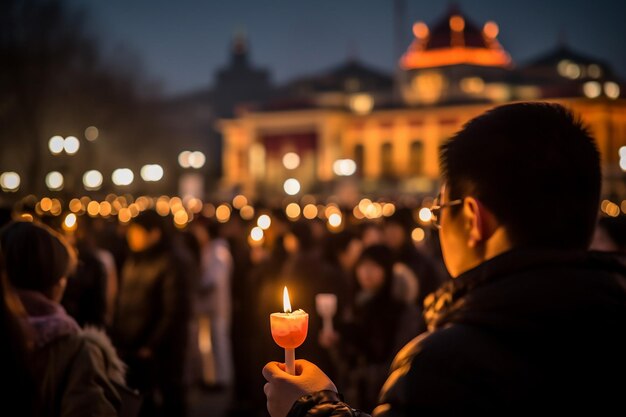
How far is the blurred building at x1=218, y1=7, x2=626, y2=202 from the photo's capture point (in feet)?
222

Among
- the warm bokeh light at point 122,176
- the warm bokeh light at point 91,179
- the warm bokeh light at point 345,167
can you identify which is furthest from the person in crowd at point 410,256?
the warm bokeh light at point 345,167

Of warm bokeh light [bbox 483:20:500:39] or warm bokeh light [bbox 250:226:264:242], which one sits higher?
warm bokeh light [bbox 483:20:500:39]

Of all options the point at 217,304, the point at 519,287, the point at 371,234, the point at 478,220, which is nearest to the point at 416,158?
the point at 217,304

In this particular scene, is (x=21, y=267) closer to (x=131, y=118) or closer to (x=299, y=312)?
(x=299, y=312)

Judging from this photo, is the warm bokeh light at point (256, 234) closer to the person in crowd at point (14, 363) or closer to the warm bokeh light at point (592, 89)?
the person in crowd at point (14, 363)

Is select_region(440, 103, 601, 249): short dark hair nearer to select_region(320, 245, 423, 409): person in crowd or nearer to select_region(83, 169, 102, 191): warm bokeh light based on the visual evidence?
select_region(320, 245, 423, 409): person in crowd

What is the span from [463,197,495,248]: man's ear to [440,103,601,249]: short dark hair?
0.04ft

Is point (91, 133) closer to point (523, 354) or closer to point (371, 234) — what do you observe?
point (371, 234)

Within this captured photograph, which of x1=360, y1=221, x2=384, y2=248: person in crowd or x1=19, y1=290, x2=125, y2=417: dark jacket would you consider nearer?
x1=19, y1=290, x2=125, y2=417: dark jacket

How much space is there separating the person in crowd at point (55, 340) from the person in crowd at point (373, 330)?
2.80 m

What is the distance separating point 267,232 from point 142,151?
50771mm

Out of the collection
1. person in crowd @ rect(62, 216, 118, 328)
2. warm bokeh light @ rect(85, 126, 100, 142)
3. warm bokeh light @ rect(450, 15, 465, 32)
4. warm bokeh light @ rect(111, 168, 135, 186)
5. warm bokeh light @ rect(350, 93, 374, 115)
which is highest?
warm bokeh light @ rect(450, 15, 465, 32)

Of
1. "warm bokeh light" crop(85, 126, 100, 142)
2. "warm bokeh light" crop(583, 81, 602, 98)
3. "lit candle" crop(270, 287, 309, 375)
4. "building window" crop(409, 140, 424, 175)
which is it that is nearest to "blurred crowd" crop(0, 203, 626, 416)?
"lit candle" crop(270, 287, 309, 375)

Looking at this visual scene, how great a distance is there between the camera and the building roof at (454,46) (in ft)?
277
